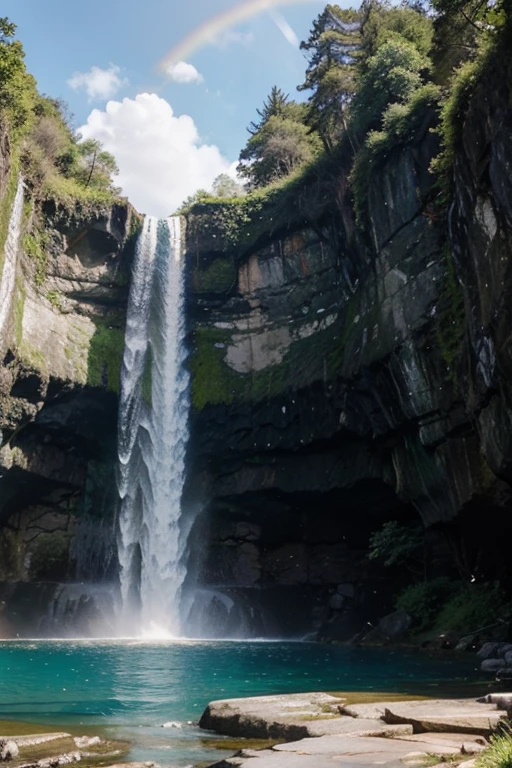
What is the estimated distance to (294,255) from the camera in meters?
34.2

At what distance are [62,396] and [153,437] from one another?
452 cm

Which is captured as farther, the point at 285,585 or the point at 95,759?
the point at 285,585

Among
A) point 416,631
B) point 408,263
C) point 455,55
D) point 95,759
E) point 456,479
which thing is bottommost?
point 95,759

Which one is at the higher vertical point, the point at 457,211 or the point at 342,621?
the point at 457,211

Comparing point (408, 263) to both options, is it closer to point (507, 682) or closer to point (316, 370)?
point (316, 370)

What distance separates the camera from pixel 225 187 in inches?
2295

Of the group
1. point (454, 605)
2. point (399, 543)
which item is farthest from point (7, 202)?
point (454, 605)

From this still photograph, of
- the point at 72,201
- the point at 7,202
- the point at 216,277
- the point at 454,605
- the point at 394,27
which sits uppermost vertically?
the point at 394,27

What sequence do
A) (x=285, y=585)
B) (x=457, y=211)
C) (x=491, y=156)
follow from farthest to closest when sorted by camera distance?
1. (x=285, y=585)
2. (x=457, y=211)
3. (x=491, y=156)

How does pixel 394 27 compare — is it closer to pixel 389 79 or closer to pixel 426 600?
pixel 389 79

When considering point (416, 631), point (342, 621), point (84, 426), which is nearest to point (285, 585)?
point (342, 621)

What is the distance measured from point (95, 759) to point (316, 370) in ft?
78.5

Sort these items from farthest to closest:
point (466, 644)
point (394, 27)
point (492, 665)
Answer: point (394, 27) < point (466, 644) < point (492, 665)

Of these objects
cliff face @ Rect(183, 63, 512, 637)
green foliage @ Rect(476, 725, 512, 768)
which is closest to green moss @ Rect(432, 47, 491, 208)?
cliff face @ Rect(183, 63, 512, 637)
